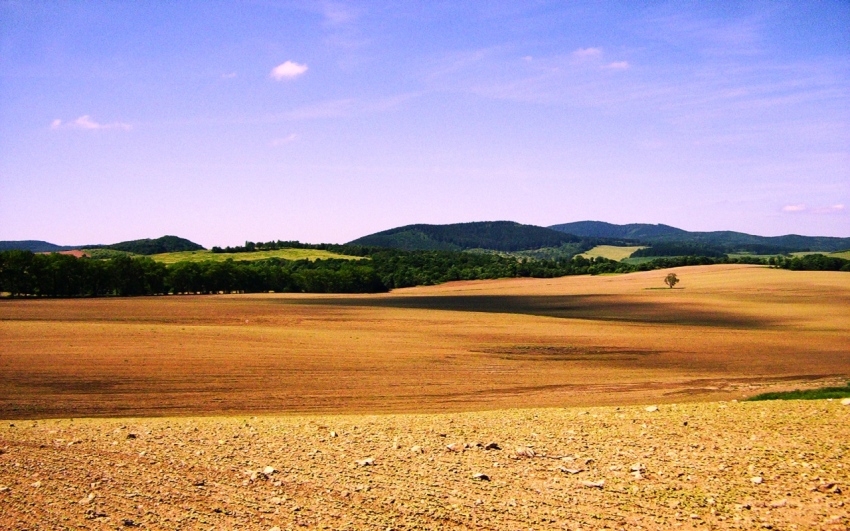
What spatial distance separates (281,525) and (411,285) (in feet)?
357

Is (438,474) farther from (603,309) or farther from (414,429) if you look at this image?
(603,309)

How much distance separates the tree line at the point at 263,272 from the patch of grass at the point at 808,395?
7754cm

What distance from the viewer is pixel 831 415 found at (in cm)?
1429

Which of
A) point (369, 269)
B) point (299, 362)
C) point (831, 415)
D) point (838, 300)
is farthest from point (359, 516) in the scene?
point (369, 269)

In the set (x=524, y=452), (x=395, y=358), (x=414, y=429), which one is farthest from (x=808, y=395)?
(x=395, y=358)

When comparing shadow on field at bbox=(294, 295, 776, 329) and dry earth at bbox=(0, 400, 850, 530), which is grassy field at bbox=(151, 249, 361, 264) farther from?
dry earth at bbox=(0, 400, 850, 530)

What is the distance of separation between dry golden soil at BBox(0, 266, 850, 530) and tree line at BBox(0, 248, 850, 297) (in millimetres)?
45419

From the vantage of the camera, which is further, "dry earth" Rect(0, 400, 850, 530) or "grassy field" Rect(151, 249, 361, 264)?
"grassy field" Rect(151, 249, 361, 264)

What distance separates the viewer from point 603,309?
2432 inches

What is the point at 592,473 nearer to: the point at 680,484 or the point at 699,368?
the point at 680,484

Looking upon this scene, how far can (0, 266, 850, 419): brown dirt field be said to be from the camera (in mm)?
20812

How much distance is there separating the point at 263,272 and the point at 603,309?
59.1 meters

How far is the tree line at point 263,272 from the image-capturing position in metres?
76.6

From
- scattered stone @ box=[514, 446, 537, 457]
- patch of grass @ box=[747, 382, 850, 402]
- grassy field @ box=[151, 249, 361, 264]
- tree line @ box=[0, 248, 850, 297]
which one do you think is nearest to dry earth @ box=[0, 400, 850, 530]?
scattered stone @ box=[514, 446, 537, 457]
